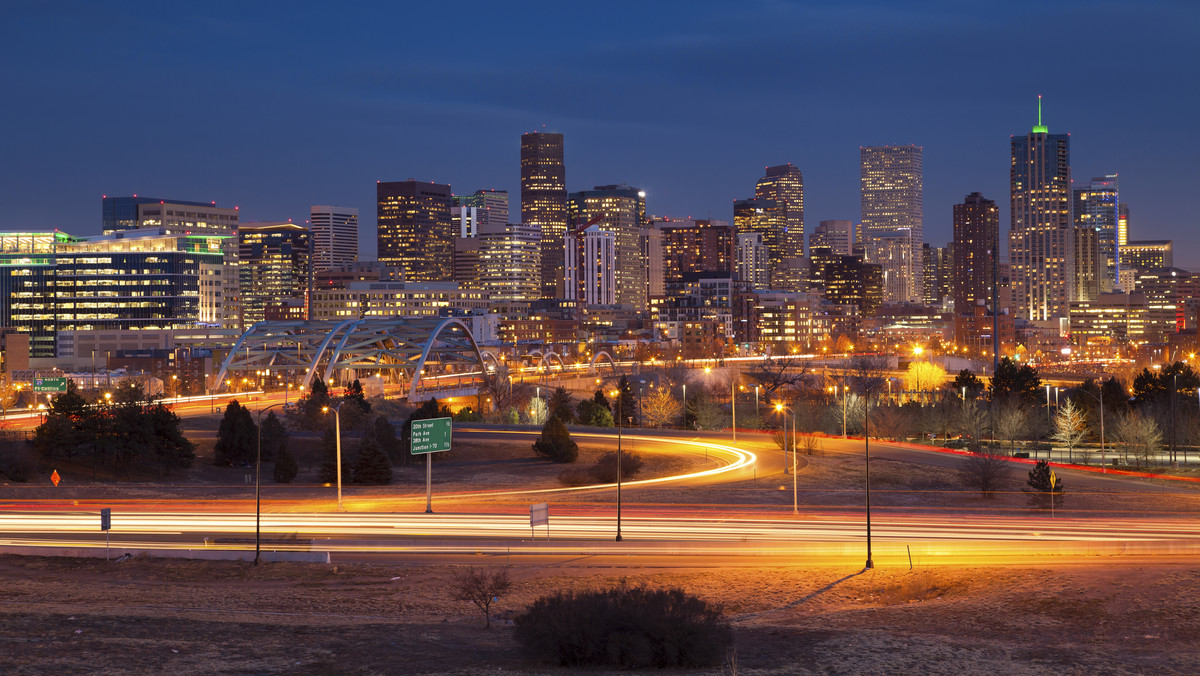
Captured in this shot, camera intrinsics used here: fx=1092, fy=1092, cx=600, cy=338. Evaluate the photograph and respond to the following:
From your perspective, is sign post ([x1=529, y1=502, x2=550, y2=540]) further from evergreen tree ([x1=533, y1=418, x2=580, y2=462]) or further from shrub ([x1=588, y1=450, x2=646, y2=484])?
evergreen tree ([x1=533, y1=418, x2=580, y2=462])

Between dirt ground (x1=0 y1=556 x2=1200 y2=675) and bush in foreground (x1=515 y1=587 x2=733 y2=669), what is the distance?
0.66m

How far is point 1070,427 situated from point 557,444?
36.7m

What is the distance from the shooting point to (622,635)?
24.0 meters

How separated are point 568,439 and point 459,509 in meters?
20.7

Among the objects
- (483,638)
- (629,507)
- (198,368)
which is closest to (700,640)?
(483,638)

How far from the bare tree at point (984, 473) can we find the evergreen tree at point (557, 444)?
914 inches

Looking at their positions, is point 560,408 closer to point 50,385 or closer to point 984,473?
point 984,473

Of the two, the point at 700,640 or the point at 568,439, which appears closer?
the point at 700,640

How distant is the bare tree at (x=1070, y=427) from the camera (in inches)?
2987

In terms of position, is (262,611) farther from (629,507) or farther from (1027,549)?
(1027,549)

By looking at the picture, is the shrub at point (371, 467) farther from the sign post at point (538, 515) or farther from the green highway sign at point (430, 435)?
the sign post at point (538, 515)

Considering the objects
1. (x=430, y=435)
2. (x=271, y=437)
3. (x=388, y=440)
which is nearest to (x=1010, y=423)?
(x=388, y=440)

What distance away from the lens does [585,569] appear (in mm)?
35781

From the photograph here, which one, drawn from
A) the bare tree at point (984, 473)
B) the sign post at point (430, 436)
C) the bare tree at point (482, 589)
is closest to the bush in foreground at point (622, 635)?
the bare tree at point (482, 589)
